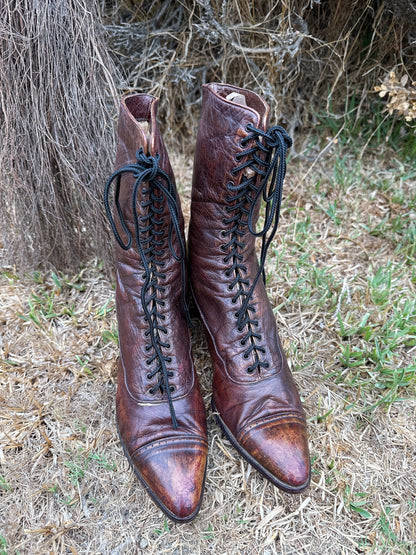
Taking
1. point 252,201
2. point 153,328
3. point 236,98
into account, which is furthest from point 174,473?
point 236,98

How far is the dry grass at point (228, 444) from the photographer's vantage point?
1065mm

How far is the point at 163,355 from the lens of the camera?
1.19m

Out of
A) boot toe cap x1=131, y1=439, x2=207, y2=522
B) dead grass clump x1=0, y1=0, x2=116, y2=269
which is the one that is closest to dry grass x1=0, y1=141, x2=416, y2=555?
boot toe cap x1=131, y1=439, x2=207, y2=522

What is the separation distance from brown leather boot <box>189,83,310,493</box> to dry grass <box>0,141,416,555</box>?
0.13m

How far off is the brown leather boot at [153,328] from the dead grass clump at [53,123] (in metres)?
0.32

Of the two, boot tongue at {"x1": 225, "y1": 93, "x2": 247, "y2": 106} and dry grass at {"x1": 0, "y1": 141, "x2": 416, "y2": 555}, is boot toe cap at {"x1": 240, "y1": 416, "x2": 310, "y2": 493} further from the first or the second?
boot tongue at {"x1": 225, "y1": 93, "x2": 247, "y2": 106}

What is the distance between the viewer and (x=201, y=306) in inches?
52.0

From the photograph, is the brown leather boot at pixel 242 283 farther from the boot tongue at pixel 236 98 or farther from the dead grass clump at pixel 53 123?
the dead grass clump at pixel 53 123

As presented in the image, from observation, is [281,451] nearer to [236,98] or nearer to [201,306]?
[201,306]

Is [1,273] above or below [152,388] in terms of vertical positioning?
below

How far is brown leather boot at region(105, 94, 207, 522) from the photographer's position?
1.03 m

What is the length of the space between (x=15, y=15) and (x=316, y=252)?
1344mm

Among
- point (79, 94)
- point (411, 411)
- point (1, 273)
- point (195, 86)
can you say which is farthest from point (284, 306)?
point (195, 86)

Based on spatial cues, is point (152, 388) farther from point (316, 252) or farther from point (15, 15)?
point (15, 15)
